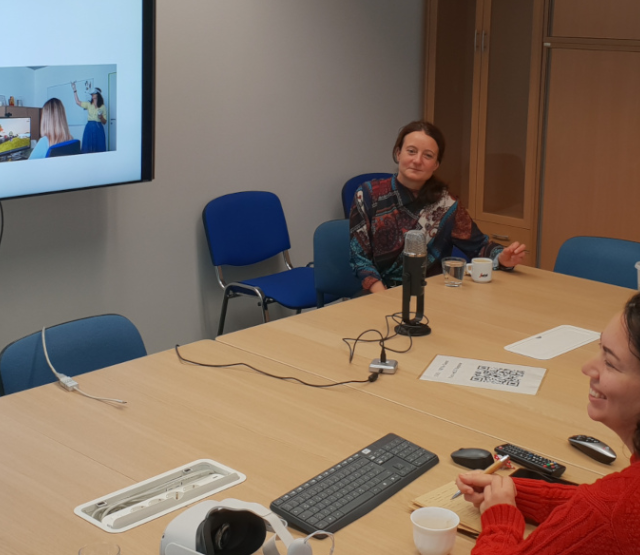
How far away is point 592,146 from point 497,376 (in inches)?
104

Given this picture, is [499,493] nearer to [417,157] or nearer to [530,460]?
[530,460]

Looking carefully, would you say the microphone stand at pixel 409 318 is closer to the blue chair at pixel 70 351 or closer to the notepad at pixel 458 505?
the blue chair at pixel 70 351

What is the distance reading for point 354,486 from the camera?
1598mm

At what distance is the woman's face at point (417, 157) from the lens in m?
3.33

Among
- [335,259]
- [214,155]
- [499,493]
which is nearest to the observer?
[499,493]

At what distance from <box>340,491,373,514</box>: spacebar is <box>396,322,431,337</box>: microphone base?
98cm

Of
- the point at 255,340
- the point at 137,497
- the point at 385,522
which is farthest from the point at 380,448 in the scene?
the point at 255,340

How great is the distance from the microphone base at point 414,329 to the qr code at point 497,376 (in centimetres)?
31

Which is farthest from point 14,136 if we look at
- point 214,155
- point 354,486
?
point 354,486

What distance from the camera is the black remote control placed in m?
1.65

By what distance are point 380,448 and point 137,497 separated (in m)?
0.53

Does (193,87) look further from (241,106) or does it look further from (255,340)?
(255,340)

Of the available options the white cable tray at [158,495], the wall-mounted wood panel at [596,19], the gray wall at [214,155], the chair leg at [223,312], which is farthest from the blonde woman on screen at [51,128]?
the wall-mounted wood panel at [596,19]

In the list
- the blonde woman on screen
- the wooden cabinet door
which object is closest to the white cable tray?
the blonde woman on screen
